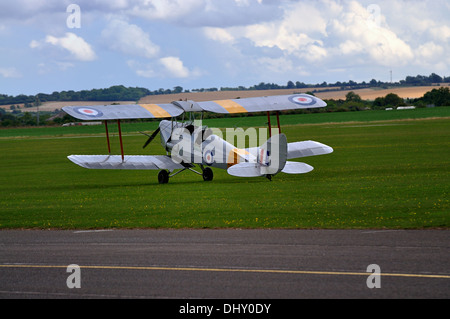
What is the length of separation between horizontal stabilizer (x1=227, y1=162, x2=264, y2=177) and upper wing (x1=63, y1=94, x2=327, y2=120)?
1.96m

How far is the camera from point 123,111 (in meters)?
24.2

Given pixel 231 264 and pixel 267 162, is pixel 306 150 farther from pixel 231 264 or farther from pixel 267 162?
pixel 231 264

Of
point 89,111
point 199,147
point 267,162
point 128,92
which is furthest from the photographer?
point 128,92

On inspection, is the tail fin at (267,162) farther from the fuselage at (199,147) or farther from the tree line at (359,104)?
the tree line at (359,104)

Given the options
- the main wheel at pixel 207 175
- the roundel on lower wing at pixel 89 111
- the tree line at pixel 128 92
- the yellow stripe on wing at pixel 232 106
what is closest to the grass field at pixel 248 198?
the main wheel at pixel 207 175

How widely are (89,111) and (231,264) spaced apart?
45.8 ft

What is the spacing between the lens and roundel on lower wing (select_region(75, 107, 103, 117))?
23.0 metres

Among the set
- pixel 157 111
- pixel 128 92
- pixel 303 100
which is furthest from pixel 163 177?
pixel 128 92

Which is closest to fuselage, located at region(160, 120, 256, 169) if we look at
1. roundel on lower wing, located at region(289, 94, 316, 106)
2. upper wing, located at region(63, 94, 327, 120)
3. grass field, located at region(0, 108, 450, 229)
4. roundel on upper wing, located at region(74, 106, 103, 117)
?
grass field, located at region(0, 108, 450, 229)

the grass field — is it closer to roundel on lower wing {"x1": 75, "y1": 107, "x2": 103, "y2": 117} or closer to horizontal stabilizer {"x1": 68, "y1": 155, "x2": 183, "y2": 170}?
horizontal stabilizer {"x1": 68, "y1": 155, "x2": 183, "y2": 170}

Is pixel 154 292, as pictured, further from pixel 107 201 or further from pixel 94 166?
pixel 94 166

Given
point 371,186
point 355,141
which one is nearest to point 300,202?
point 371,186

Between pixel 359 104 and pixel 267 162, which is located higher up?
pixel 359 104

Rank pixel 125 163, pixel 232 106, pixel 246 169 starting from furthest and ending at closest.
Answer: pixel 125 163 → pixel 232 106 → pixel 246 169
